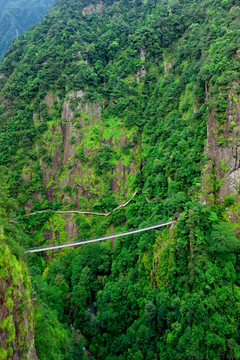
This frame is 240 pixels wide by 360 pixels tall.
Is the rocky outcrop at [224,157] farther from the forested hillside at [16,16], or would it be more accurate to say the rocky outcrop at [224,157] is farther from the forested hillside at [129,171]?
the forested hillside at [16,16]

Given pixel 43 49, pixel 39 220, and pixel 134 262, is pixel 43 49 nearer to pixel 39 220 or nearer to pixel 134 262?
pixel 39 220

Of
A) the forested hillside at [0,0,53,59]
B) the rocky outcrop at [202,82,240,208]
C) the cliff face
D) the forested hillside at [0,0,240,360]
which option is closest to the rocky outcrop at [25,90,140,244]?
the forested hillside at [0,0,240,360]

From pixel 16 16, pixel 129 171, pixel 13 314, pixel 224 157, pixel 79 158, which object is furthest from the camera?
pixel 16 16

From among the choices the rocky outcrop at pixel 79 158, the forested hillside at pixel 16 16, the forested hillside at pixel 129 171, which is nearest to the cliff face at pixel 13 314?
the forested hillside at pixel 129 171

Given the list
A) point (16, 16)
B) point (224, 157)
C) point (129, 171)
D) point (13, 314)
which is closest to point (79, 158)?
point (129, 171)

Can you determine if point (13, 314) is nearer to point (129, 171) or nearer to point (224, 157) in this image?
point (224, 157)

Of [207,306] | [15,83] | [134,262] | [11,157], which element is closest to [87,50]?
[15,83]

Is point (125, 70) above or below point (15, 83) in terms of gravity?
above
